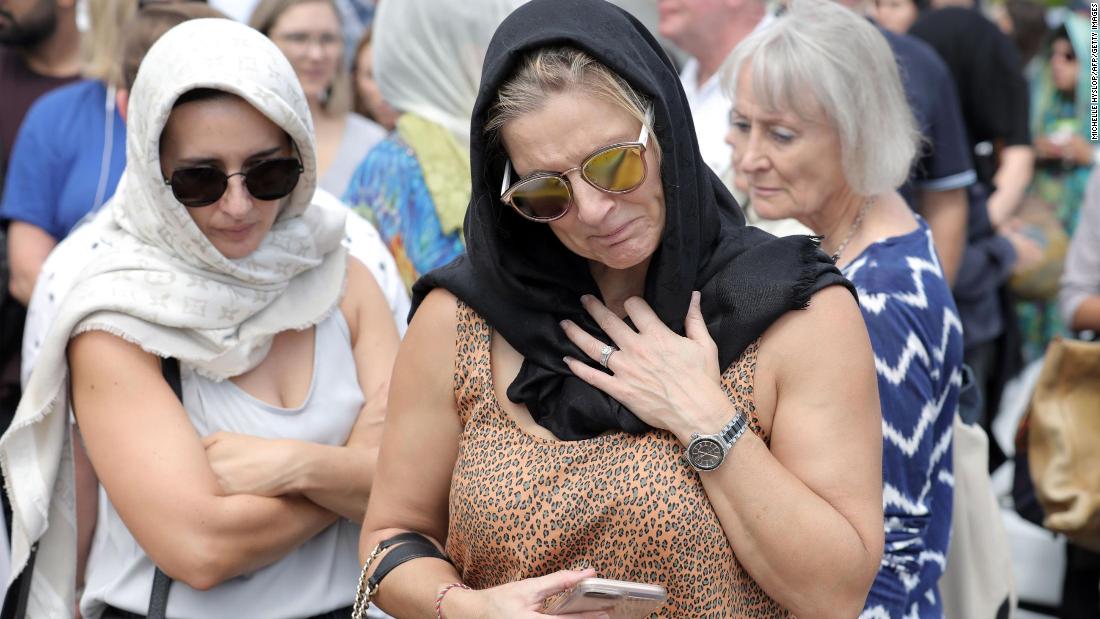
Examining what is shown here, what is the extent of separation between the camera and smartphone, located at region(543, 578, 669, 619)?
72.6 inches

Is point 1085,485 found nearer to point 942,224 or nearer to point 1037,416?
point 1037,416

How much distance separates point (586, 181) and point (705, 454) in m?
0.46

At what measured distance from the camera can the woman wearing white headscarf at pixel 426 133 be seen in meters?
3.79

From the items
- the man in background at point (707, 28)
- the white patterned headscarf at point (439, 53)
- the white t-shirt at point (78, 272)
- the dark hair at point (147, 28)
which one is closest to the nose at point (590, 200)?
the white t-shirt at point (78, 272)

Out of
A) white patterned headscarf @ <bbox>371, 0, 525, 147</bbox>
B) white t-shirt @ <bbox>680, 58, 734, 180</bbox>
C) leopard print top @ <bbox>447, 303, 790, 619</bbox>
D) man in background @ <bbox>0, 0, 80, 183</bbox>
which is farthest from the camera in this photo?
man in background @ <bbox>0, 0, 80, 183</bbox>

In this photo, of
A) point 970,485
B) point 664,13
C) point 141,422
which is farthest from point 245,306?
point 664,13

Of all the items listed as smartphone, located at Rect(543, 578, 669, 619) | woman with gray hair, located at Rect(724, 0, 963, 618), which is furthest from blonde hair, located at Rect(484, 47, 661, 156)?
woman with gray hair, located at Rect(724, 0, 963, 618)

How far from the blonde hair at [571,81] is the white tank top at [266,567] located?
98 cm

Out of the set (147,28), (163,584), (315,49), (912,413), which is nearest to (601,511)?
(912,413)

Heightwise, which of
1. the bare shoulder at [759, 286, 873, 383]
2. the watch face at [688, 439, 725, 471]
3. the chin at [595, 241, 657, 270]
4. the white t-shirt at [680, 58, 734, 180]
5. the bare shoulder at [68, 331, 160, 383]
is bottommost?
the white t-shirt at [680, 58, 734, 180]

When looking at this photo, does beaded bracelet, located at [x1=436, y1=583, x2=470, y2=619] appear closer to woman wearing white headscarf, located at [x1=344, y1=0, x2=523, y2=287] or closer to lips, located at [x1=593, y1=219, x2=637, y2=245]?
lips, located at [x1=593, y1=219, x2=637, y2=245]

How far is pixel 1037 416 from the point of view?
3.68 meters

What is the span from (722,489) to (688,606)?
0.65 feet

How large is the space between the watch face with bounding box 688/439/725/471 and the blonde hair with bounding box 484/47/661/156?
0.46m
